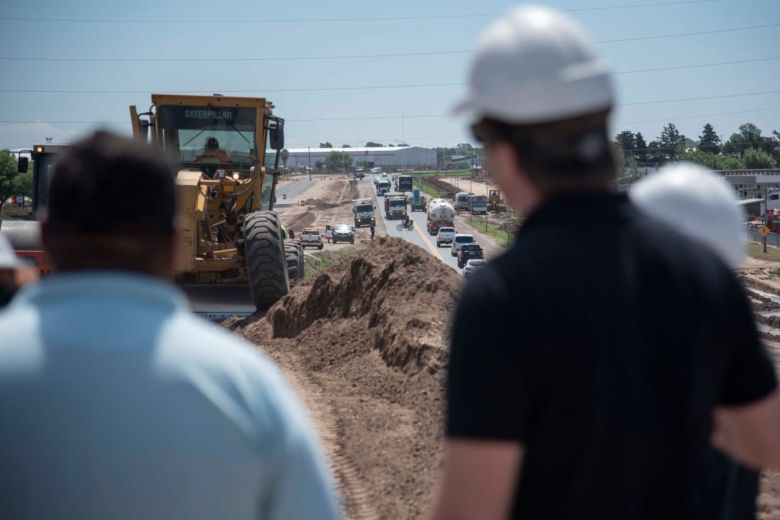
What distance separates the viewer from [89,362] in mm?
1982

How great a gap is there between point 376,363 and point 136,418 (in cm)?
1153

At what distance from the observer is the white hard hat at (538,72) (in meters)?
2.38

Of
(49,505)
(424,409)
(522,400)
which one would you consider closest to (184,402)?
(49,505)

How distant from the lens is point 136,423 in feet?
6.46

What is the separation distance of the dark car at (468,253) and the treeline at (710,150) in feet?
175

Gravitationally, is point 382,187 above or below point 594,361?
above

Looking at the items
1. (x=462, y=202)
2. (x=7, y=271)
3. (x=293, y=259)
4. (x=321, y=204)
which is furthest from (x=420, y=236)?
(x=7, y=271)

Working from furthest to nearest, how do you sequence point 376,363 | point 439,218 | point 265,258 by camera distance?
point 439,218 < point 265,258 < point 376,363

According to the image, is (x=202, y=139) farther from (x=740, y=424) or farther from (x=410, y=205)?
(x=410, y=205)

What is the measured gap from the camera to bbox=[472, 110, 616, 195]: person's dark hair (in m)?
2.38

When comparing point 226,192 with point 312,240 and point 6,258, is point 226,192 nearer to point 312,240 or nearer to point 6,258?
point 6,258

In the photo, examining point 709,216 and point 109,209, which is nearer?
point 109,209

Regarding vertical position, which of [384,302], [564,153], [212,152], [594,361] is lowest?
[384,302]

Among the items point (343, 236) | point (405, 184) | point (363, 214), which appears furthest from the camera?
point (405, 184)
